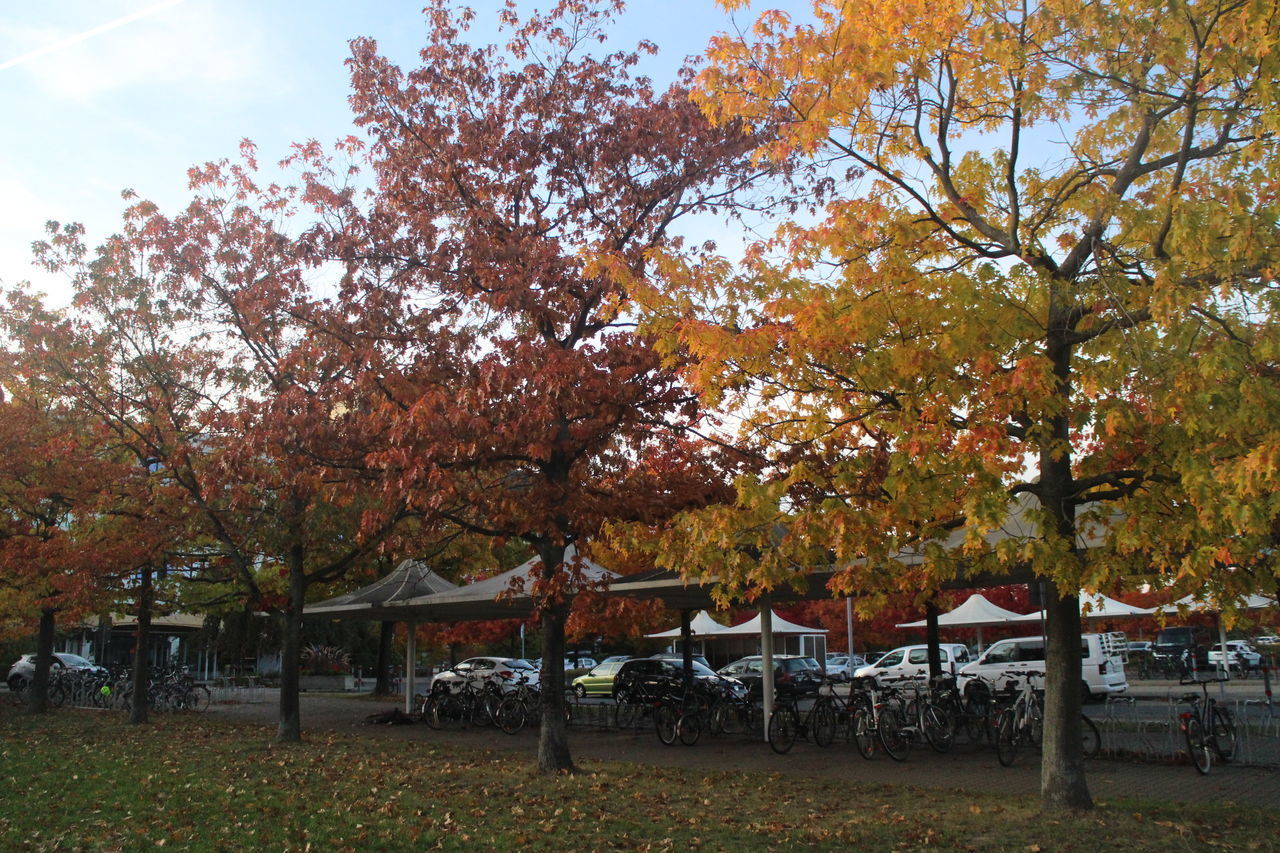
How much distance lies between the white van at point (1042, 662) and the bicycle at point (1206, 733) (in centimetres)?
1258

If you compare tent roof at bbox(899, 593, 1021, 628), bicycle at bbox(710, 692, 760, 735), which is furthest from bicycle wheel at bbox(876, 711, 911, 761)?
tent roof at bbox(899, 593, 1021, 628)

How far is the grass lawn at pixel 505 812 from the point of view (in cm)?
739

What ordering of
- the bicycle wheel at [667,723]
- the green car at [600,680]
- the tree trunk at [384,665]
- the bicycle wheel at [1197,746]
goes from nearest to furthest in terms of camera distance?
the bicycle wheel at [1197,746] < the bicycle wheel at [667,723] < the green car at [600,680] < the tree trunk at [384,665]

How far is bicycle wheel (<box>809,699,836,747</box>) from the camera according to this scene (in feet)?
48.8

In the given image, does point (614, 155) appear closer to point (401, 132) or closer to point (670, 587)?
point (401, 132)

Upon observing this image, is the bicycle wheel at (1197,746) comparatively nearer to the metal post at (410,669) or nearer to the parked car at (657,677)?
the parked car at (657,677)

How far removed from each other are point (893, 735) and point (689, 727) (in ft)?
12.8

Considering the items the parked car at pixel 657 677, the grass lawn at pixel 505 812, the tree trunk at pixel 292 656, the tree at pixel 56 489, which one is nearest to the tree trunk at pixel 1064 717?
the grass lawn at pixel 505 812

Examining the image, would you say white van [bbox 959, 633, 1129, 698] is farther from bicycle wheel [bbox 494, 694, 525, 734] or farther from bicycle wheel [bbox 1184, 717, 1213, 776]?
bicycle wheel [bbox 1184, 717, 1213, 776]

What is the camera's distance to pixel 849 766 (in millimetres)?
12828

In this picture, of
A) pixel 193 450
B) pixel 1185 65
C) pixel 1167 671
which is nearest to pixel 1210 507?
pixel 1185 65

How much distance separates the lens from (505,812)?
8.62 m

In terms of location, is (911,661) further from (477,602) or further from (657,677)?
(477,602)

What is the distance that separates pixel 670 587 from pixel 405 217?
6715 mm
